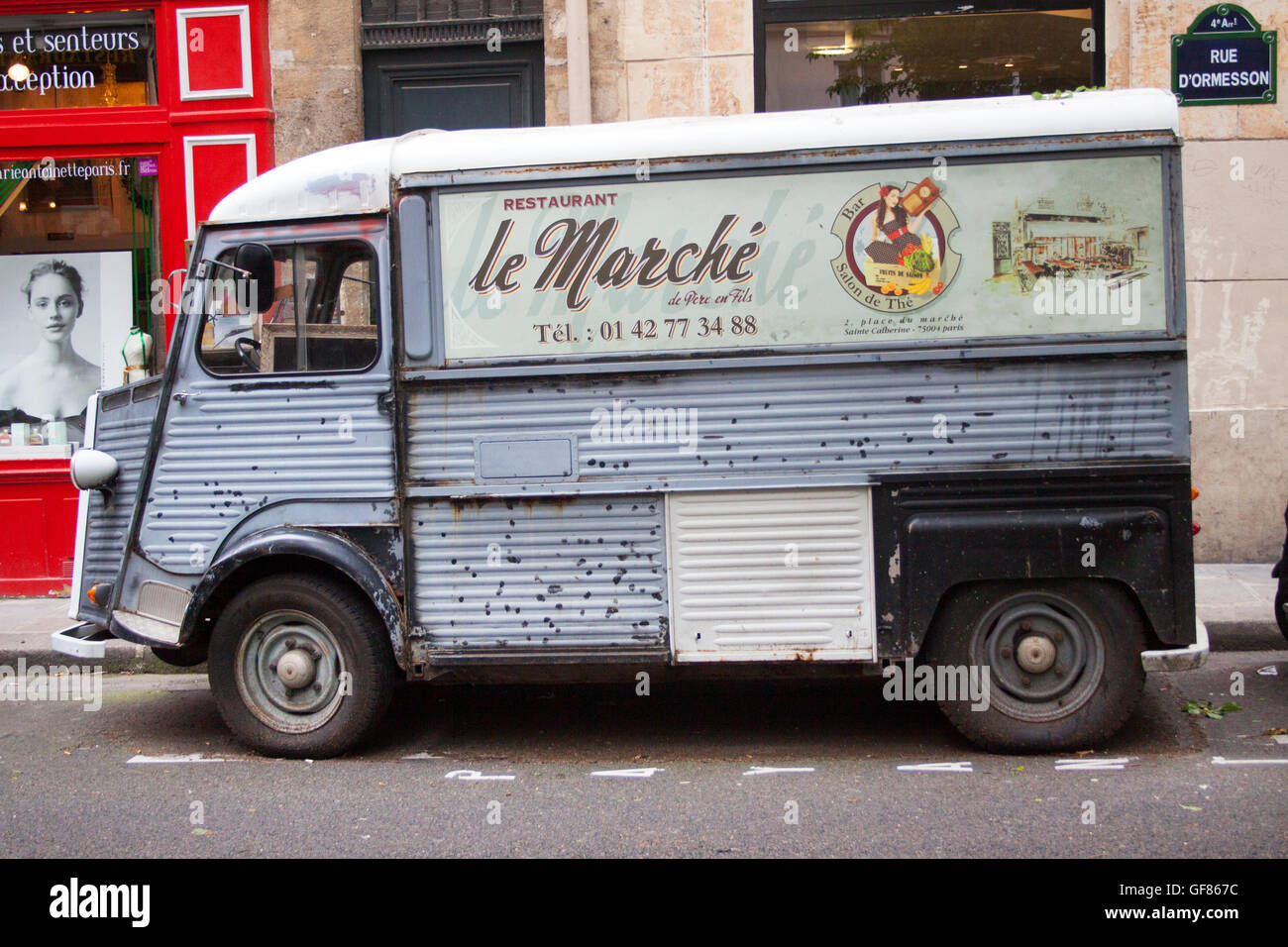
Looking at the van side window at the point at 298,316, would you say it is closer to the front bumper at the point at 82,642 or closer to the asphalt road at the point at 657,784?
the front bumper at the point at 82,642

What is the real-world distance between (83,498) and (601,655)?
2.76 meters

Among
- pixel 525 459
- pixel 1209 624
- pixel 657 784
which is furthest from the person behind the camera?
pixel 1209 624

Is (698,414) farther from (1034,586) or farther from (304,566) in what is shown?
(304,566)

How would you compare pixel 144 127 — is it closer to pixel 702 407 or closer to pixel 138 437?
pixel 138 437

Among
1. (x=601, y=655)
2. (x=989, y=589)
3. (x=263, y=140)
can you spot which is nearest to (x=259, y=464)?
(x=601, y=655)

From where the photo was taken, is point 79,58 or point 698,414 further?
point 79,58

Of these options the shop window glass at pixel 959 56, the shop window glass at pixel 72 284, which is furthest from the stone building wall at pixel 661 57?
the shop window glass at pixel 72 284

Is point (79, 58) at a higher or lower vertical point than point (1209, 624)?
higher

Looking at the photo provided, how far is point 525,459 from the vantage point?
556cm

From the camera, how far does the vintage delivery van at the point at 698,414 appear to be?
5.32 m

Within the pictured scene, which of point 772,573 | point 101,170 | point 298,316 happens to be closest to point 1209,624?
point 772,573

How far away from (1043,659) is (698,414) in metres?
1.89

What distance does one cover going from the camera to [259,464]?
18.7 ft
